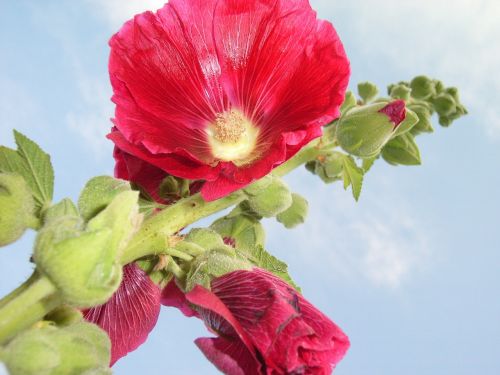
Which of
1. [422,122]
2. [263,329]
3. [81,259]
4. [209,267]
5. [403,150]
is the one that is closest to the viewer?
[81,259]

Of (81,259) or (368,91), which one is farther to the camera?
(368,91)

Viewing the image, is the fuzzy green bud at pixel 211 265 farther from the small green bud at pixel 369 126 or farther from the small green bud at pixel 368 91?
the small green bud at pixel 368 91

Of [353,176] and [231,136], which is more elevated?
[353,176]

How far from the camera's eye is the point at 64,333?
4.66ft

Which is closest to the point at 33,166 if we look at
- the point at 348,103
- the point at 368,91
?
the point at 348,103

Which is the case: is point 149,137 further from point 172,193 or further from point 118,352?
point 118,352

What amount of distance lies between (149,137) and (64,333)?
64 cm

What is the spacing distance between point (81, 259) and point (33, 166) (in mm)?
530

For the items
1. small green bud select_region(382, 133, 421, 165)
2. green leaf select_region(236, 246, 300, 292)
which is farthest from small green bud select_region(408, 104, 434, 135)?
green leaf select_region(236, 246, 300, 292)

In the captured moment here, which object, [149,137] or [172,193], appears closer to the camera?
[149,137]

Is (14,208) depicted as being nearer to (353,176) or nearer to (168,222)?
(168,222)

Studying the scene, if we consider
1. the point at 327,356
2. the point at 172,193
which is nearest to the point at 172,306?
the point at 172,193

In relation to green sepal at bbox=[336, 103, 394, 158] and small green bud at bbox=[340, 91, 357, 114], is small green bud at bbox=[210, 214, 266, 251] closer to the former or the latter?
green sepal at bbox=[336, 103, 394, 158]

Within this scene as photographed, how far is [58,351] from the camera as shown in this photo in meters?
1.37
